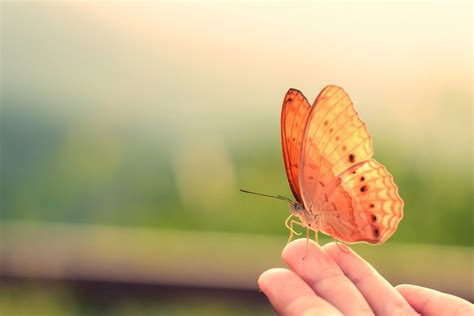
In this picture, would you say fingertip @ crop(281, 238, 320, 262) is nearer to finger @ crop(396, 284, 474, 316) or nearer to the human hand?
the human hand

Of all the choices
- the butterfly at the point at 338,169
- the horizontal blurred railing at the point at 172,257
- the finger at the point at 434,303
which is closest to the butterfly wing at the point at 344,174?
the butterfly at the point at 338,169

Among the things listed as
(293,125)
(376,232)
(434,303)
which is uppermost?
(293,125)

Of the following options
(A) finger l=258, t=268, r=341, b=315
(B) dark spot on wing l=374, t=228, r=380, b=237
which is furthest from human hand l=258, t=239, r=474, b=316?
(B) dark spot on wing l=374, t=228, r=380, b=237

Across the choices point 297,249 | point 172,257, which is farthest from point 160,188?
point 297,249

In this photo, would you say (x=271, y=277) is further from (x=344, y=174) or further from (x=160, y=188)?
(x=160, y=188)

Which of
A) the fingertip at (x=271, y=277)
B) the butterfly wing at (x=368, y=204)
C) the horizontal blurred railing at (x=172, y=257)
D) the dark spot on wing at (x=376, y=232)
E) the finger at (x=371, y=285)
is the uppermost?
the butterfly wing at (x=368, y=204)

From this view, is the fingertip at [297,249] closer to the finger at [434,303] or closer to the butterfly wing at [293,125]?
the butterfly wing at [293,125]

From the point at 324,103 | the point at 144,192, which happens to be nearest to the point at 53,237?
the point at 144,192
